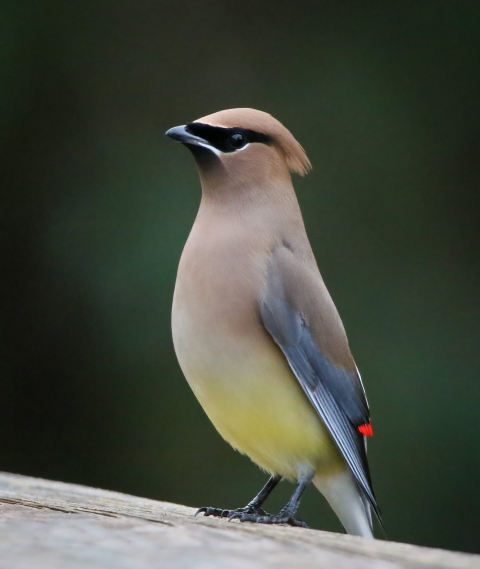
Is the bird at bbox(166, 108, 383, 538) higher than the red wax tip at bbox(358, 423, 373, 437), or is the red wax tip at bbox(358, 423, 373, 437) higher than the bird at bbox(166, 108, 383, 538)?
the bird at bbox(166, 108, 383, 538)

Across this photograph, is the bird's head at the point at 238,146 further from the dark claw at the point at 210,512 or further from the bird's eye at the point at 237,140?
the dark claw at the point at 210,512

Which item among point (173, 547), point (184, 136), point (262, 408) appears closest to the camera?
point (173, 547)

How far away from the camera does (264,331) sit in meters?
2.50

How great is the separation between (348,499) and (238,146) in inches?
39.1

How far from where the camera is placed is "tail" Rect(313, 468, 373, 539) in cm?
271

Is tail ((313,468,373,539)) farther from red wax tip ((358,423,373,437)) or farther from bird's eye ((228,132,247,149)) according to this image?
bird's eye ((228,132,247,149))

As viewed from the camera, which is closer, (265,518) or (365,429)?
(265,518)

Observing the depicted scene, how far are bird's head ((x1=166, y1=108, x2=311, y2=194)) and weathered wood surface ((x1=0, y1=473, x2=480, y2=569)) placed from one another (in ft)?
3.92

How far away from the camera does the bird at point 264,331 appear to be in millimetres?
2428

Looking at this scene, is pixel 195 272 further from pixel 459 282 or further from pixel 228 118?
pixel 459 282

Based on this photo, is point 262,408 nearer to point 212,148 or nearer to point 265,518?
point 265,518

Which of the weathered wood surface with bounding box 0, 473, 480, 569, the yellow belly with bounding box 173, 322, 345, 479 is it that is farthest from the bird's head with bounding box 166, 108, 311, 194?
the weathered wood surface with bounding box 0, 473, 480, 569

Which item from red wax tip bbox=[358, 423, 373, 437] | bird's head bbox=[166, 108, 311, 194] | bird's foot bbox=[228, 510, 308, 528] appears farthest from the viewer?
red wax tip bbox=[358, 423, 373, 437]

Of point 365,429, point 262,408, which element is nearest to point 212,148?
point 262,408
